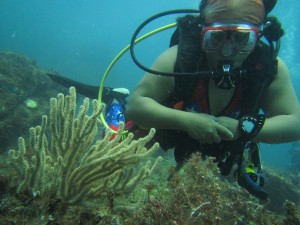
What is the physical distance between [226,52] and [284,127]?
99 cm

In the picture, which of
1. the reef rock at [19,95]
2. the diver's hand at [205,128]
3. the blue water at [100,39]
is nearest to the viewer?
the diver's hand at [205,128]

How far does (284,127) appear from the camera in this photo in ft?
9.12

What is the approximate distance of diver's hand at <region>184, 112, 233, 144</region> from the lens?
238 centimetres

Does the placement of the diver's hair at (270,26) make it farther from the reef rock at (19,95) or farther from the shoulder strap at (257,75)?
the reef rock at (19,95)

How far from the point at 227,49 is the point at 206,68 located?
364 millimetres

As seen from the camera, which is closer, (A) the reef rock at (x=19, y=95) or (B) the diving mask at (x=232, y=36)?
(B) the diving mask at (x=232, y=36)

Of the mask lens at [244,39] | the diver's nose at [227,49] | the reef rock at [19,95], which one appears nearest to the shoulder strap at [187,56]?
the diver's nose at [227,49]

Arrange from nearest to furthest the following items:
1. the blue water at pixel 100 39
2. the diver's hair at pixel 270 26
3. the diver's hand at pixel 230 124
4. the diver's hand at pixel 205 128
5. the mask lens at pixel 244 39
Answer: the diver's hand at pixel 205 128 → the diver's hand at pixel 230 124 → the mask lens at pixel 244 39 → the diver's hair at pixel 270 26 → the blue water at pixel 100 39

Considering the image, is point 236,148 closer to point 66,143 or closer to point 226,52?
point 226,52

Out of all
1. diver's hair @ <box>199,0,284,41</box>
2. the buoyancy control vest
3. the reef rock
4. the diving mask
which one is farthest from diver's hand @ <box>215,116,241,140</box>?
the reef rock

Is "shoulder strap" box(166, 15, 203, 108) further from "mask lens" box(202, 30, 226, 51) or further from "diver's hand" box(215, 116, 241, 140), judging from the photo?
"diver's hand" box(215, 116, 241, 140)

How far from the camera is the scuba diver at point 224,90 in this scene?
8.46ft

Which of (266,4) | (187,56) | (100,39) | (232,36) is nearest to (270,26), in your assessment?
(266,4)

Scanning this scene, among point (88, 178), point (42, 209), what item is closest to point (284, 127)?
point (88, 178)
